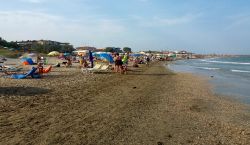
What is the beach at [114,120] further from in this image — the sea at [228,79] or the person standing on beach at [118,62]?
the person standing on beach at [118,62]

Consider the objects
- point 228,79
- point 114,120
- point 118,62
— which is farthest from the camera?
point 118,62

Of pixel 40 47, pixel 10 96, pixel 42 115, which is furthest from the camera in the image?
pixel 40 47

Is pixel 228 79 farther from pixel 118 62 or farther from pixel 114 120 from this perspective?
pixel 114 120

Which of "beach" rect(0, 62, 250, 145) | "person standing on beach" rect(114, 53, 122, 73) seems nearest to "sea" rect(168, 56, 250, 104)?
"beach" rect(0, 62, 250, 145)

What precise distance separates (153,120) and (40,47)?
3562 inches

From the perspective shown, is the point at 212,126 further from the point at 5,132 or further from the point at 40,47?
the point at 40,47

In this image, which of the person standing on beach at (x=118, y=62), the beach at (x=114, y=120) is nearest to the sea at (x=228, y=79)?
the beach at (x=114, y=120)

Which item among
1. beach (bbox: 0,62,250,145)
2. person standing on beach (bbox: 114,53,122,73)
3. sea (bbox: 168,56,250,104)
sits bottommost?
sea (bbox: 168,56,250,104)

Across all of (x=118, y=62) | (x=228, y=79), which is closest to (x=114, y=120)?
(x=118, y=62)

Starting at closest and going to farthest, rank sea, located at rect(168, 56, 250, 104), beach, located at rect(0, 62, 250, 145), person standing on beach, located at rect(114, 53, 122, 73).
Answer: beach, located at rect(0, 62, 250, 145) → sea, located at rect(168, 56, 250, 104) → person standing on beach, located at rect(114, 53, 122, 73)

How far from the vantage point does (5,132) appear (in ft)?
20.2

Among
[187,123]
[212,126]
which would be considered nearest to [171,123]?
[187,123]

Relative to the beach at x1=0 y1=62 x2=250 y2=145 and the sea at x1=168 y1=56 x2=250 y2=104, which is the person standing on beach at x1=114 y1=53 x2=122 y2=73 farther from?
the beach at x1=0 y1=62 x2=250 y2=145

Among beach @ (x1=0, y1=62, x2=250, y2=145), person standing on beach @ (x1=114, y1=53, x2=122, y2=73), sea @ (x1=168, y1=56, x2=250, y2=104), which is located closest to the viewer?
beach @ (x1=0, y1=62, x2=250, y2=145)
